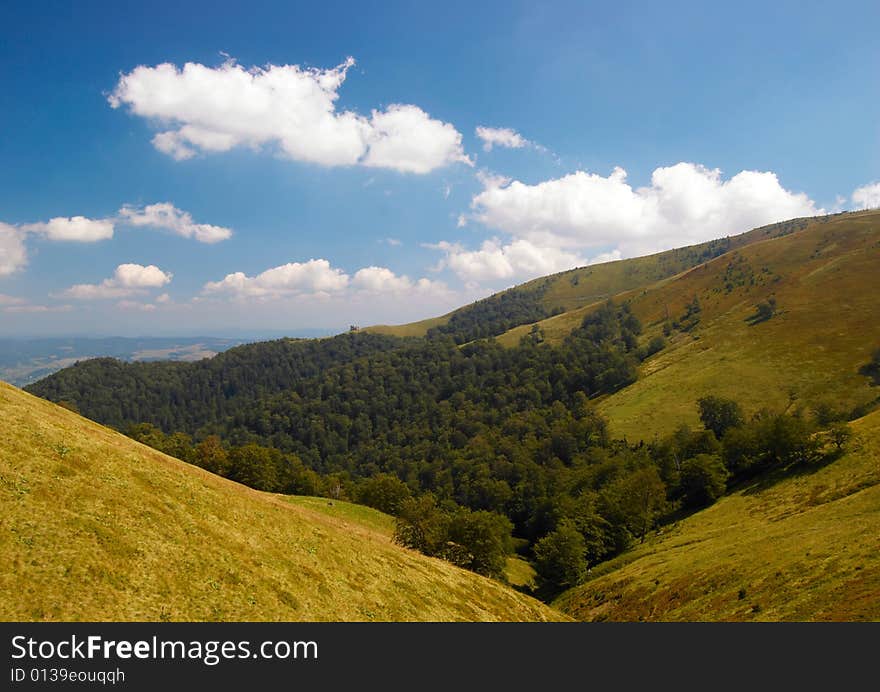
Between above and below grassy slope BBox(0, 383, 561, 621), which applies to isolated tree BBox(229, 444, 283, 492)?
below

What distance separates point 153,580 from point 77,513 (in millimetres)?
6423

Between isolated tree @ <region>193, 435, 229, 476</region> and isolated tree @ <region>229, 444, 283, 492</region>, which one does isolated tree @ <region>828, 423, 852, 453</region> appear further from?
isolated tree @ <region>193, 435, 229, 476</region>

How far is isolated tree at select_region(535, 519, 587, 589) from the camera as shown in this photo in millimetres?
73613

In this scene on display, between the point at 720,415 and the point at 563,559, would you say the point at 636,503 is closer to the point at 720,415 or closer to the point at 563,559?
the point at 563,559

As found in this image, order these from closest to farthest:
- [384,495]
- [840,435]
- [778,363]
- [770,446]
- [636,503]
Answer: [840,435]
[770,446]
[636,503]
[384,495]
[778,363]

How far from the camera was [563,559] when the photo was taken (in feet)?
243

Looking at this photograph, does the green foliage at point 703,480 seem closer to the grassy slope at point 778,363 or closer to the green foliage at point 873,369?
the grassy slope at point 778,363

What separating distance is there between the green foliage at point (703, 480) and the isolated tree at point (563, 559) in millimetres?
30976

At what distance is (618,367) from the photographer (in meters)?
196

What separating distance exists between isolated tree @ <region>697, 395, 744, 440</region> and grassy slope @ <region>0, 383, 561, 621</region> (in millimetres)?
109454

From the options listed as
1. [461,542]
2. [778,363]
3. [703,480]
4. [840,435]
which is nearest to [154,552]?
[461,542]

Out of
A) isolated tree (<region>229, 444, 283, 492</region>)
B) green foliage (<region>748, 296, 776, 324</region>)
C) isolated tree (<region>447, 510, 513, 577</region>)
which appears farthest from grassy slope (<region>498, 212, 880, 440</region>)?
isolated tree (<region>229, 444, 283, 492</region>)

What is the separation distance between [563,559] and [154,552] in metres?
67.8

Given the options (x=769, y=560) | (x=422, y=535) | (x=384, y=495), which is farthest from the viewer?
(x=384, y=495)
